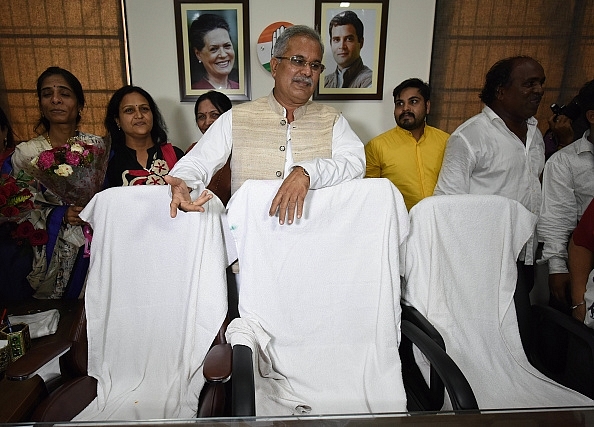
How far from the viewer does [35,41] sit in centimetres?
307

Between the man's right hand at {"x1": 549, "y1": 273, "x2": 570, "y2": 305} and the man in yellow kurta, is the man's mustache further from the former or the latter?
the man's right hand at {"x1": 549, "y1": 273, "x2": 570, "y2": 305}

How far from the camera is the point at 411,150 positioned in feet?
8.47

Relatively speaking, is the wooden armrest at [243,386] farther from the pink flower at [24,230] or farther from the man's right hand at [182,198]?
the pink flower at [24,230]

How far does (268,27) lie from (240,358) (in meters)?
2.50

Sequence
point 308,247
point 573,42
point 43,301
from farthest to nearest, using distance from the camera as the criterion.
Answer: point 573,42 < point 43,301 < point 308,247

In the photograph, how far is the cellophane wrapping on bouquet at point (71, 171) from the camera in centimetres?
178

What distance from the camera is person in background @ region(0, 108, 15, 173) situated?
7.43ft

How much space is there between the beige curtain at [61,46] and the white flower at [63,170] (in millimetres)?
1609

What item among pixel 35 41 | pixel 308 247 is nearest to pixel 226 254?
pixel 308 247

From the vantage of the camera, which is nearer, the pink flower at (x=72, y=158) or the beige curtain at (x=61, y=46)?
the pink flower at (x=72, y=158)

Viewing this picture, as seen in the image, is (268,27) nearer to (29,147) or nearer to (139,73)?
(139,73)

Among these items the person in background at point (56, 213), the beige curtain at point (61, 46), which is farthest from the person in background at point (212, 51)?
the person in background at point (56, 213)

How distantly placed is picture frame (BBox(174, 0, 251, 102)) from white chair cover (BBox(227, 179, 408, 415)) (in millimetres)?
1842

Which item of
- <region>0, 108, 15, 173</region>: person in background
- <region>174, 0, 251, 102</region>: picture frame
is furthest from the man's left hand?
<region>174, 0, 251, 102</region>: picture frame
